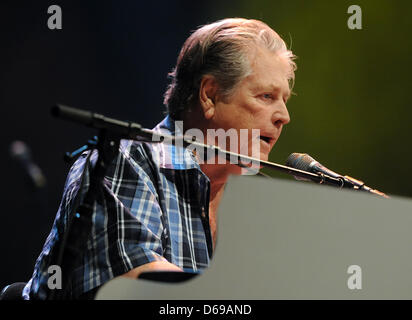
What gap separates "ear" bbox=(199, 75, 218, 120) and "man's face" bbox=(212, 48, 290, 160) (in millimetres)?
25

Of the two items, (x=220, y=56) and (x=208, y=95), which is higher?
(x=220, y=56)

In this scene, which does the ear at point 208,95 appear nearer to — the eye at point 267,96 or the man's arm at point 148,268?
the eye at point 267,96

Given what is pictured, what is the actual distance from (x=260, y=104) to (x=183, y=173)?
0.45m

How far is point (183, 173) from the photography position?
6.03 feet

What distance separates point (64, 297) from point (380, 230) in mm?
798

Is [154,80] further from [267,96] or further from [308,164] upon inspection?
[308,164]

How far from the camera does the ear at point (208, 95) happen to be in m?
2.10

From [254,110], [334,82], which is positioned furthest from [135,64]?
[334,82]

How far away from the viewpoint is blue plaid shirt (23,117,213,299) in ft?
4.47
